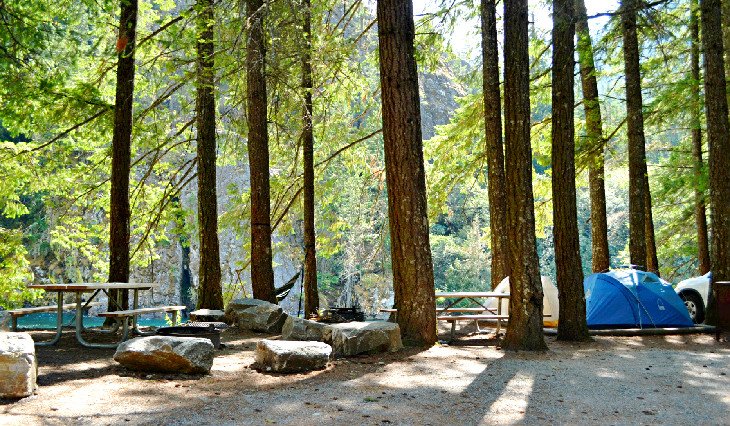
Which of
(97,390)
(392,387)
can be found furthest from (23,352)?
(392,387)

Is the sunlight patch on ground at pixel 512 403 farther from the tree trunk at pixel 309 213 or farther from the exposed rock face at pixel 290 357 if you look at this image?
the tree trunk at pixel 309 213

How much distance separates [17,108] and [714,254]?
11284 mm

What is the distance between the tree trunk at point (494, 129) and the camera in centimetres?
919

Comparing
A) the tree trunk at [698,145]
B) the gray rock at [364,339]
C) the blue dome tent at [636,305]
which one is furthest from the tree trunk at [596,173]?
the gray rock at [364,339]

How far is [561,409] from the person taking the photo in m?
4.53

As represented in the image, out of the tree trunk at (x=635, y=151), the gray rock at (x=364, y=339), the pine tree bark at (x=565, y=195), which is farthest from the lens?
the tree trunk at (x=635, y=151)

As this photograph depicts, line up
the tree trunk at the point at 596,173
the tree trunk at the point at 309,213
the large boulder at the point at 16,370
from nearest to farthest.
A: the large boulder at the point at 16,370
the tree trunk at the point at 596,173
the tree trunk at the point at 309,213

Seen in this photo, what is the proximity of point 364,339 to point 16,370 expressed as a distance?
3256mm

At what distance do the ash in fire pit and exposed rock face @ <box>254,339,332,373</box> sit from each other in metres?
4.49

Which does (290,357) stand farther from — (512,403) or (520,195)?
(520,195)

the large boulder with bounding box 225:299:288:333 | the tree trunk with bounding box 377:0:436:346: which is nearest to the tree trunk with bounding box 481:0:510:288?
the tree trunk with bounding box 377:0:436:346

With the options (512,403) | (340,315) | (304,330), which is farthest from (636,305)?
(512,403)

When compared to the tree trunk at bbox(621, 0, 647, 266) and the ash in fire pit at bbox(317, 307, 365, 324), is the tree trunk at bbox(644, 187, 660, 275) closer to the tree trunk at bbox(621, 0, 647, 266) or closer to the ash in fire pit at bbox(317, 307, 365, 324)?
the tree trunk at bbox(621, 0, 647, 266)

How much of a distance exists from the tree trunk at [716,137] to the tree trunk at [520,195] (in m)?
4.41
